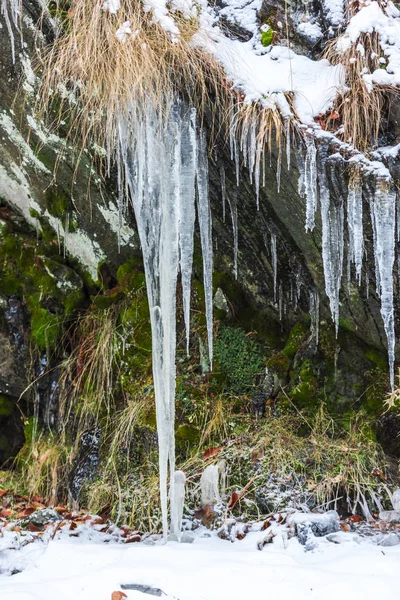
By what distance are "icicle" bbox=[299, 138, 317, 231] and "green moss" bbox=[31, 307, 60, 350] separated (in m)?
2.45

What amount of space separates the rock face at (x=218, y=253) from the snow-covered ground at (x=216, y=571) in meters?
1.44

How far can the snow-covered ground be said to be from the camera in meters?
2.60

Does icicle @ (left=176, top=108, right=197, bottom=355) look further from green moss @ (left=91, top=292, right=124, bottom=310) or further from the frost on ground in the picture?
green moss @ (left=91, top=292, right=124, bottom=310)

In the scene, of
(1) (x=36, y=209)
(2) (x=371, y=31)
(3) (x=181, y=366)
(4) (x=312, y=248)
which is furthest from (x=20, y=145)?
(2) (x=371, y=31)

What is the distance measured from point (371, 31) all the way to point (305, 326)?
2.06 meters

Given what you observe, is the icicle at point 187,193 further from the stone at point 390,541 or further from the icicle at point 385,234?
the stone at point 390,541

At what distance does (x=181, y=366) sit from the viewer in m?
4.58

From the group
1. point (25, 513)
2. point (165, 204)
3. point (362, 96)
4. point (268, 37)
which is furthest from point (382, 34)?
point (25, 513)

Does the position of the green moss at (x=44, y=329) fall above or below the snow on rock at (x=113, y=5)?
below

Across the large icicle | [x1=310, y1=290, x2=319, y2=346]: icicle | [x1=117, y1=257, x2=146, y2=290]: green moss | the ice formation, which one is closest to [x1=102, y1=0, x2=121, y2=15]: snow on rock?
the large icicle

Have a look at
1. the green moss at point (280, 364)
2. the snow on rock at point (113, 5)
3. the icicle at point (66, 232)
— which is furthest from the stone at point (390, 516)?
the snow on rock at point (113, 5)

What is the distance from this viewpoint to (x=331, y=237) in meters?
3.65

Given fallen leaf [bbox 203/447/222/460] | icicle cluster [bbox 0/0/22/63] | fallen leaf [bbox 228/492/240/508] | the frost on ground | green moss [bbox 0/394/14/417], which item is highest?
icicle cluster [bbox 0/0/22/63]

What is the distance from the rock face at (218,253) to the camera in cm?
405
